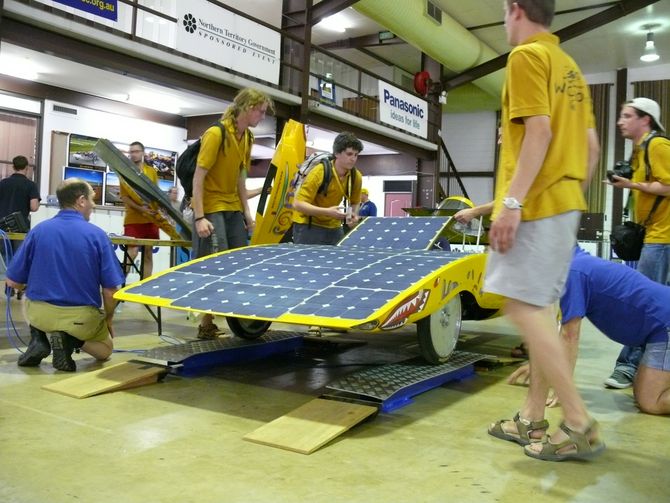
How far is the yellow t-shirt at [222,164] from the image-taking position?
14.0 ft

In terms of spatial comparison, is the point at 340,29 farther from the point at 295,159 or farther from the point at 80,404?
the point at 80,404

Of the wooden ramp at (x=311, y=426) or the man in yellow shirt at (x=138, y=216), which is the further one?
the man in yellow shirt at (x=138, y=216)

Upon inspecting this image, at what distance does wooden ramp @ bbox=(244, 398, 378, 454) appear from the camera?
238 cm

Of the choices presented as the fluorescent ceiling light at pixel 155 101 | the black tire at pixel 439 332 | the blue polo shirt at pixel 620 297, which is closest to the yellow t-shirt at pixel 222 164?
the black tire at pixel 439 332

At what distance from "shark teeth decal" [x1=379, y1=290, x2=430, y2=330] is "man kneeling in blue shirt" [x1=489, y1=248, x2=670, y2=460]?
67 centimetres

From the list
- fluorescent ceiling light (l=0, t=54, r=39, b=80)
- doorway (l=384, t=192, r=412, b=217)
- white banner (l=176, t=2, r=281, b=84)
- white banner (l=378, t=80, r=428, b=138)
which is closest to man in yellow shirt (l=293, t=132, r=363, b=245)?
white banner (l=176, t=2, r=281, b=84)

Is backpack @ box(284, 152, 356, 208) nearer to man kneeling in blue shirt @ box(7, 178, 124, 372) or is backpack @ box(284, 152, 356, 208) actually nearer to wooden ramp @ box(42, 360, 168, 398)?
man kneeling in blue shirt @ box(7, 178, 124, 372)

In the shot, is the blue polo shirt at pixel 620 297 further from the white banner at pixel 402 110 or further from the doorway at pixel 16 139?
the doorway at pixel 16 139

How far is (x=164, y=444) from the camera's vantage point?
93.6 inches

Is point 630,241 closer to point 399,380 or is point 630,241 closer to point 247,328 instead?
point 399,380

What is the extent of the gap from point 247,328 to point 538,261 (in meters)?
2.85

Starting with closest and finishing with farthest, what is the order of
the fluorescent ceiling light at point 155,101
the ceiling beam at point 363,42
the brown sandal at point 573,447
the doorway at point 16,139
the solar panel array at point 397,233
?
the brown sandal at point 573,447 < the solar panel array at point 397,233 < the doorway at point 16,139 < the fluorescent ceiling light at point 155,101 < the ceiling beam at point 363,42

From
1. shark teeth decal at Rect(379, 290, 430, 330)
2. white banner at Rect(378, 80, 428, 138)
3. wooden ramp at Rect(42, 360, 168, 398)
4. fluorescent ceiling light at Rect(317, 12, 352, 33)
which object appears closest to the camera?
shark teeth decal at Rect(379, 290, 430, 330)

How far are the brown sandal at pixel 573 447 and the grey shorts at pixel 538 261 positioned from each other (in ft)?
1.72
